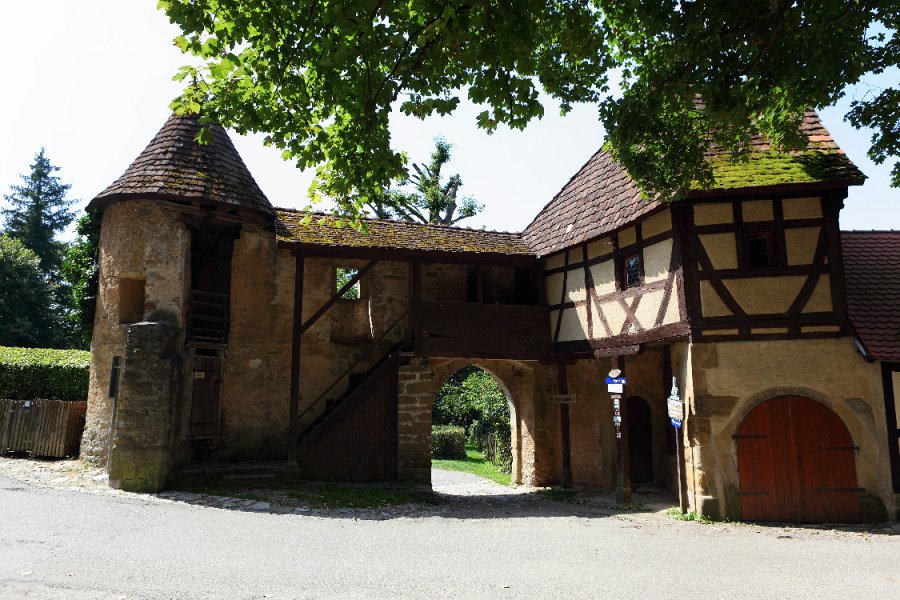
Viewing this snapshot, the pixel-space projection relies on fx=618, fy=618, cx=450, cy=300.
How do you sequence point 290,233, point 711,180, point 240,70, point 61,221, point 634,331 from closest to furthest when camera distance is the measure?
point 240,70 → point 711,180 → point 634,331 → point 290,233 → point 61,221

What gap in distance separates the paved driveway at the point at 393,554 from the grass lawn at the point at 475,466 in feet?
27.5

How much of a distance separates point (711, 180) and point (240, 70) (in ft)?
20.9

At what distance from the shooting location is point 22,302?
24.7m

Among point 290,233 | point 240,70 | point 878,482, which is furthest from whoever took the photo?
point 290,233

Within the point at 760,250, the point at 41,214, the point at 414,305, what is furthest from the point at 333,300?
the point at 41,214

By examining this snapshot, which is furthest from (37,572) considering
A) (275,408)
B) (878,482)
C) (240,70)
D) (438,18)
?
(878,482)

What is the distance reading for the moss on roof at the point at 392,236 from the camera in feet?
40.9

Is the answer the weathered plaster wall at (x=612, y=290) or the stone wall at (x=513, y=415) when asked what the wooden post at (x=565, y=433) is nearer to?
the stone wall at (x=513, y=415)

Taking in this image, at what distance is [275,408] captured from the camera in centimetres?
1310

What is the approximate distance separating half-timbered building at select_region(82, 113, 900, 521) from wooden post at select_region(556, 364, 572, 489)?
49 mm

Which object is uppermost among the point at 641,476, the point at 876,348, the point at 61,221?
the point at 61,221

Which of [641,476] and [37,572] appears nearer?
[37,572]

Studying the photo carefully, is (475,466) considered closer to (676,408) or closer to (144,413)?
(676,408)

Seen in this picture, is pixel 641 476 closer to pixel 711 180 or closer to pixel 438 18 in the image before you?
pixel 711 180
